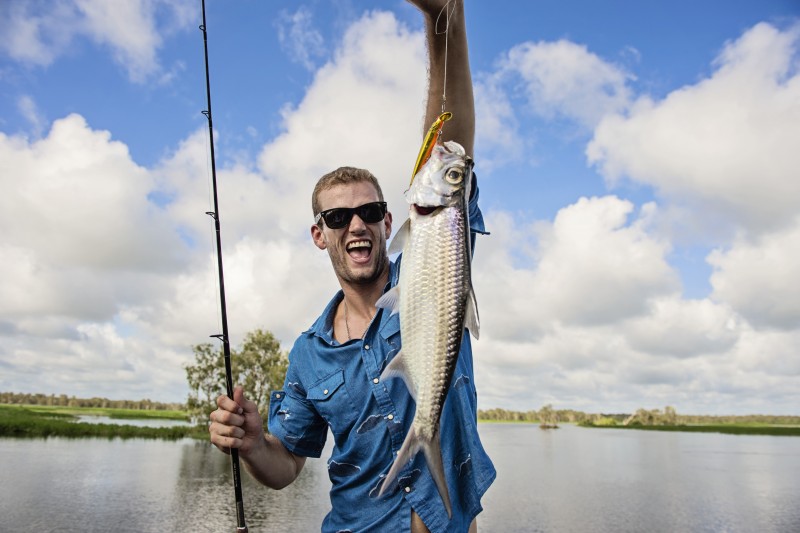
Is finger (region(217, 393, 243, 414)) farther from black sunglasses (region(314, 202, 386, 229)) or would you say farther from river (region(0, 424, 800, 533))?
river (region(0, 424, 800, 533))

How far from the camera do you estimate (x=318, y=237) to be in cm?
434

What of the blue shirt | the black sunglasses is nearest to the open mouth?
the black sunglasses

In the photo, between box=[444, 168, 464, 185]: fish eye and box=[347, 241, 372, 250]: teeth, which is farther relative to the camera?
box=[347, 241, 372, 250]: teeth

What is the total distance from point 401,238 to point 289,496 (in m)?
38.1

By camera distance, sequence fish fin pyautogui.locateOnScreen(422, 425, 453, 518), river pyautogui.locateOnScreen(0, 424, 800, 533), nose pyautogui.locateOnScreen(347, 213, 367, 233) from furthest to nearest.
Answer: river pyautogui.locateOnScreen(0, 424, 800, 533), nose pyautogui.locateOnScreen(347, 213, 367, 233), fish fin pyautogui.locateOnScreen(422, 425, 453, 518)

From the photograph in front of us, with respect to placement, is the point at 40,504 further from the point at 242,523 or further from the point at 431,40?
the point at 431,40

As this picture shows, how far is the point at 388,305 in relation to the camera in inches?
129

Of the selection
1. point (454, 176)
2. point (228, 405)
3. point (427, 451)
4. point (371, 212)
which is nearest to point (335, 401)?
point (228, 405)

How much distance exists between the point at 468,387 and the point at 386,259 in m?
1.02

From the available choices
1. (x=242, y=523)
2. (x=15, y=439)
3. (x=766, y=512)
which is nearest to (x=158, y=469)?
(x=15, y=439)

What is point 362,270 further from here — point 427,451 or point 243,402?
point 427,451

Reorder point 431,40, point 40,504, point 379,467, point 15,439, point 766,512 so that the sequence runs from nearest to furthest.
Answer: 1. point 379,467
2. point 431,40
3. point 40,504
4. point 766,512
5. point 15,439

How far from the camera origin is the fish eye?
124 inches

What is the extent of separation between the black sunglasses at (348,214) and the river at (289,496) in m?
27.5
